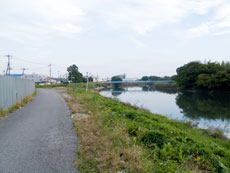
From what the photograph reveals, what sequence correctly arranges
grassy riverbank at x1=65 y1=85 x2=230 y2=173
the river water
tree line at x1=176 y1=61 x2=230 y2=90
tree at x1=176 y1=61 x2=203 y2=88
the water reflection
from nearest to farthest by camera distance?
grassy riverbank at x1=65 y1=85 x2=230 y2=173, the river water, the water reflection, tree line at x1=176 y1=61 x2=230 y2=90, tree at x1=176 y1=61 x2=203 y2=88

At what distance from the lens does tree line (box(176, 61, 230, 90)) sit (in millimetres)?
43438

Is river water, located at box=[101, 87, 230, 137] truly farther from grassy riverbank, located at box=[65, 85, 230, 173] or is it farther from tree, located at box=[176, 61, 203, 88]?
tree, located at box=[176, 61, 203, 88]

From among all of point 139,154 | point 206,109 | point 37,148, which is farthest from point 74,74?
point 139,154

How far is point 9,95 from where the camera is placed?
35.2ft

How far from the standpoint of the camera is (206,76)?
4650cm

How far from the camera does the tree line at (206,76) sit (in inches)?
1710

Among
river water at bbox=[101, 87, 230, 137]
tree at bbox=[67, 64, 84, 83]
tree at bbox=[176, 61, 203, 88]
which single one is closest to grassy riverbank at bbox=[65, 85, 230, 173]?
river water at bbox=[101, 87, 230, 137]

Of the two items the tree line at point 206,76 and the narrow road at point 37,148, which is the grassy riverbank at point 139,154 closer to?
the narrow road at point 37,148

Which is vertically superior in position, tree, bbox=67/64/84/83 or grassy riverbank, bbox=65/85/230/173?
tree, bbox=67/64/84/83

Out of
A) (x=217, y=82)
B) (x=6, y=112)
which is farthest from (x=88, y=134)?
(x=217, y=82)

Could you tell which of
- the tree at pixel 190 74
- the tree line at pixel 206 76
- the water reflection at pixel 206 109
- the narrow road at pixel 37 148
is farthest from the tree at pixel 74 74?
the narrow road at pixel 37 148

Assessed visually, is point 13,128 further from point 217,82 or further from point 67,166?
point 217,82

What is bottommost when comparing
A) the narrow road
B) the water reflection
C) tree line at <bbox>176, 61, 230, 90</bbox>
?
the water reflection

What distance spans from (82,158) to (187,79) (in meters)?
55.0
